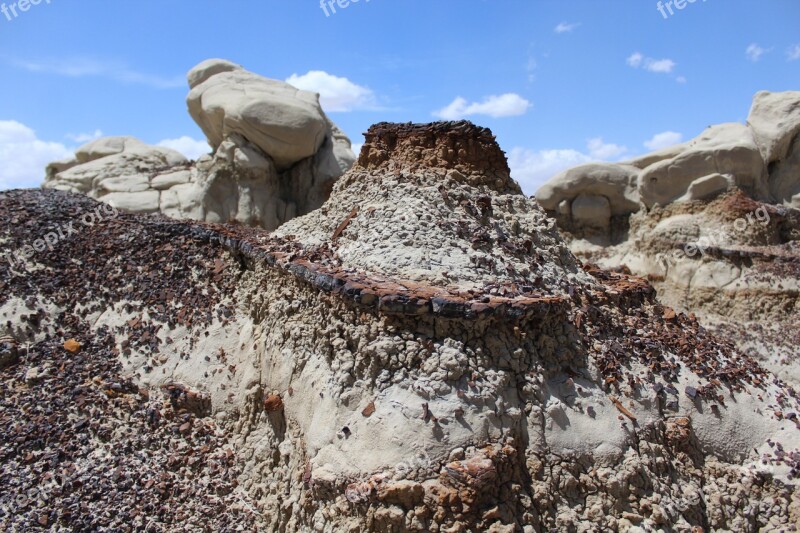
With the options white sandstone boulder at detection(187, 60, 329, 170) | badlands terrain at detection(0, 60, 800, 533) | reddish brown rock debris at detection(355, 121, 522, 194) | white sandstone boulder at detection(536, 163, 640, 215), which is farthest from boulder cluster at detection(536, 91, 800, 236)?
reddish brown rock debris at detection(355, 121, 522, 194)

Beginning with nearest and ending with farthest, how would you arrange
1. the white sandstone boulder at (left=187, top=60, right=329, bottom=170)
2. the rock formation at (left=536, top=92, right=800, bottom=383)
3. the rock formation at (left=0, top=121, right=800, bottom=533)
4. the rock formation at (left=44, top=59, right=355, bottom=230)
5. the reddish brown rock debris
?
the rock formation at (left=0, top=121, right=800, bottom=533) < the reddish brown rock debris < the rock formation at (left=536, top=92, right=800, bottom=383) < the white sandstone boulder at (left=187, top=60, right=329, bottom=170) < the rock formation at (left=44, top=59, right=355, bottom=230)

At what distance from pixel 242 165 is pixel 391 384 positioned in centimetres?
1359

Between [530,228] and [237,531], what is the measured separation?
447 cm

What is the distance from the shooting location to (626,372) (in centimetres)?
653

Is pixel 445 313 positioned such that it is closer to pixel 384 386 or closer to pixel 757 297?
pixel 384 386

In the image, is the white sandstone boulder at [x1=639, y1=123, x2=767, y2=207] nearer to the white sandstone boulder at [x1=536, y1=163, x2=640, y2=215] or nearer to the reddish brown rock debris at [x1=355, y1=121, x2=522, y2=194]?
the white sandstone boulder at [x1=536, y1=163, x2=640, y2=215]

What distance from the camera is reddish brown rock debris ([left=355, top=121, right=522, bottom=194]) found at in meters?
7.73

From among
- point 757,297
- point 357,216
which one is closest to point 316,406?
point 357,216

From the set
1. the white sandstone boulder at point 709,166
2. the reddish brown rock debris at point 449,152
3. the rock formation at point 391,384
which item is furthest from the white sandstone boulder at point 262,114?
the reddish brown rock debris at point 449,152

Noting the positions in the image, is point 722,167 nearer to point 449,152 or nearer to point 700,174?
point 700,174

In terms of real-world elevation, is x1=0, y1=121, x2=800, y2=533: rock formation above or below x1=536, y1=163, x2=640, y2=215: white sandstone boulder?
below

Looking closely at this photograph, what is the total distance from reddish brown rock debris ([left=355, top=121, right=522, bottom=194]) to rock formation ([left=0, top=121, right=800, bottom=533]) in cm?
3

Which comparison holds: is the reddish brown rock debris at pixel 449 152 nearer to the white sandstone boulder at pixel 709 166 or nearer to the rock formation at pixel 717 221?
the rock formation at pixel 717 221

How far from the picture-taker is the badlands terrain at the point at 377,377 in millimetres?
5531
